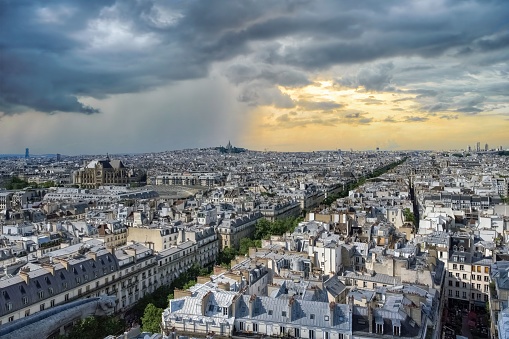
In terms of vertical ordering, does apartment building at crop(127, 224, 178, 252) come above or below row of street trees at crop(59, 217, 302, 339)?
above

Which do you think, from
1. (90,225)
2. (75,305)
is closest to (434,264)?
(75,305)

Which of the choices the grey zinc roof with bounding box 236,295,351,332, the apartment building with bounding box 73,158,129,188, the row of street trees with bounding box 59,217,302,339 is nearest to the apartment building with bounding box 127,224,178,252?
the row of street trees with bounding box 59,217,302,339

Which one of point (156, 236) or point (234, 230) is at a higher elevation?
point (156, 236)

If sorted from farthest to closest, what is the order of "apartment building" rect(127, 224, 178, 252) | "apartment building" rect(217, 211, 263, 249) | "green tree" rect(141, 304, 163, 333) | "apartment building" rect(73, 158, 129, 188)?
1. "apartment building" rect(73, 158, 129, 188)
2. "apartment building" rect(217, 211, 263, 249)
3. "apartment building" rect(127, 224, 178, 252)
4. "green tree" rect(141, 304, 163, 333)

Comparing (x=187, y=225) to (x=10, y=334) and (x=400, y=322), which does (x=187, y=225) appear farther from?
(x=400, y=322)

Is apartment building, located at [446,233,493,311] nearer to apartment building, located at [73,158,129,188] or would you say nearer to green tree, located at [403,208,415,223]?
green tree, located at [403,208,415,223]

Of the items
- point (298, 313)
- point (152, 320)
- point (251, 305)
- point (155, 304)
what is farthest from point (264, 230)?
point (298, 313)

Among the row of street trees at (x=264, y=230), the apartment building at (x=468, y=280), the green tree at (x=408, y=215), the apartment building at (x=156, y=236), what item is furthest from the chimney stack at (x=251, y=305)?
the green tree at (x=408, y=215)

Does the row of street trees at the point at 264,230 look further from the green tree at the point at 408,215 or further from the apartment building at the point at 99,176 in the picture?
the apartment building at the point at 99,176

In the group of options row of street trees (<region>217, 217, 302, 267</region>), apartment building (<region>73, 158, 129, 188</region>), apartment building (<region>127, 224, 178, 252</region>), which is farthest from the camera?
apartment building (<region>73, 158, 129, 188</region>)

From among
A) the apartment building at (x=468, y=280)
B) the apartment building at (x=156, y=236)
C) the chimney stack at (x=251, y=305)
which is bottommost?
the apartment building at (x=468, y=280)

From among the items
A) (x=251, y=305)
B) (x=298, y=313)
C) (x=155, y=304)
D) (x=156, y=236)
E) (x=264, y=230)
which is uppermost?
(x=251, y=305)

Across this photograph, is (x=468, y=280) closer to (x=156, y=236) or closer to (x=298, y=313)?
(x=298, y=313)
